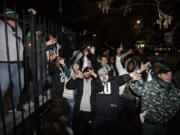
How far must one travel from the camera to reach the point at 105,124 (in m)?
4.24

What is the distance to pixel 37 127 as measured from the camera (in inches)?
149

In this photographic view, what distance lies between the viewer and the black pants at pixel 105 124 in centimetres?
421

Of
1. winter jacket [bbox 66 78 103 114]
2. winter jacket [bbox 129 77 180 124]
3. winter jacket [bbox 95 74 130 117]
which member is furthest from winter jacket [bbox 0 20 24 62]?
winter jacket [bbox 129 77 180 124]

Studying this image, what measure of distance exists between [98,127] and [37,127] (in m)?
1.24

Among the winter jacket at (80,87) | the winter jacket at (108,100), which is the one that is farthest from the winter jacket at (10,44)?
the winter jacket at (108,100)

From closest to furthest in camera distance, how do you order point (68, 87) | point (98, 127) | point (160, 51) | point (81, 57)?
point (98, 127), point (68, 87), point (81, 57), point (160, 51)

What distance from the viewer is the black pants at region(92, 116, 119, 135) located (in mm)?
4207

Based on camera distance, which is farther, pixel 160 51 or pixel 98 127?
pixel 160 51

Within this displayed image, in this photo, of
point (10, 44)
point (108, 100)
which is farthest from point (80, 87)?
point (10, 44)

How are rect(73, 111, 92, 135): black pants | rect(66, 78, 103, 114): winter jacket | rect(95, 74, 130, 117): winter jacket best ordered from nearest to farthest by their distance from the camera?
rect(95, 74, 130, 117): winter jacket < rect(66, 78, 103, 114): winter jacket < rect(73, 111, 92, 135): black pants

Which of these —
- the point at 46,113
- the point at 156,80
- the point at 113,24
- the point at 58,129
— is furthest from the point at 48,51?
→ the point at 113,24

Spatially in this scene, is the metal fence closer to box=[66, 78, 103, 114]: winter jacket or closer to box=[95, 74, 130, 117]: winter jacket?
box=[66, 78, 103, 114]: winter jacket

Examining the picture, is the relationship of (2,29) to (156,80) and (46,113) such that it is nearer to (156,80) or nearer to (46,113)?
(46,113)

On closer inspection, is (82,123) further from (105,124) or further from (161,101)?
(161,101)
